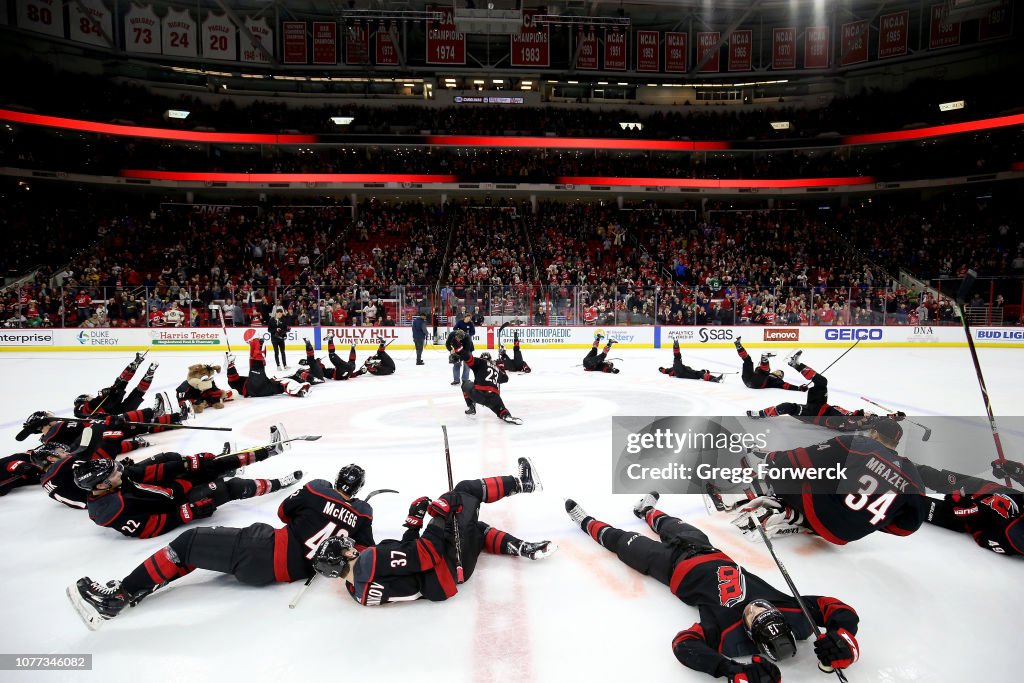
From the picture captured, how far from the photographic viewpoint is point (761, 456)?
5539mm

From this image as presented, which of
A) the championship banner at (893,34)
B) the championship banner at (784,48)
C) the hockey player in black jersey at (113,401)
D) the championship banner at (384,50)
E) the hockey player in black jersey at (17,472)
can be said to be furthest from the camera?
the championship banner at (384,50)

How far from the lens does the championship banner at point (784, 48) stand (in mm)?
30172

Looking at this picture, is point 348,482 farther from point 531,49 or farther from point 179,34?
point 179,34

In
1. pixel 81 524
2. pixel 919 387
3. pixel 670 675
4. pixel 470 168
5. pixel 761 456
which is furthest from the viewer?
pixel 470 168

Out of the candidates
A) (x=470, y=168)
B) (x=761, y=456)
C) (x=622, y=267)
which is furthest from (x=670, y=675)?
(x=470, y=168)

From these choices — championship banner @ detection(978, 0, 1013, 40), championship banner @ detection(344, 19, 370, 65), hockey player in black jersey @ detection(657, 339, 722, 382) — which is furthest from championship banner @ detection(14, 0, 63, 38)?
championship banner @ detection(978, 0, 1013, 40)

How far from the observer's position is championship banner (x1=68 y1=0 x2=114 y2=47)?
27.5 metres

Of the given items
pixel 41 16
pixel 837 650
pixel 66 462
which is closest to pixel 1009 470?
pixel 837 650

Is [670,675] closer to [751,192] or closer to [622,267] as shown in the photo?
[622,267]

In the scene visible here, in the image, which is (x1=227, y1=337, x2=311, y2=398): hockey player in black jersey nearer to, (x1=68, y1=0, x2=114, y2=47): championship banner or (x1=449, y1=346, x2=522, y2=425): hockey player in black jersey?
(x1=449, y1=346, x2=522, y2=425): hockey player in black jersey

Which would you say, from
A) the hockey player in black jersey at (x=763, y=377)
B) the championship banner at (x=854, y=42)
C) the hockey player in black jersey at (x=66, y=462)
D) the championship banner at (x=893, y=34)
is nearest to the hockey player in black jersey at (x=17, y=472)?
the hockey player in black jersey at (x=66, y=462)

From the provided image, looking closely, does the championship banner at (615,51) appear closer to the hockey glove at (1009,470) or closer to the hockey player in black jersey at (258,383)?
the hockey player in black jersey at (258,383)

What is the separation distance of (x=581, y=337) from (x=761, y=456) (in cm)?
1344

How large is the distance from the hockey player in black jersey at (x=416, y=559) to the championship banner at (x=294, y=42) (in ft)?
103
